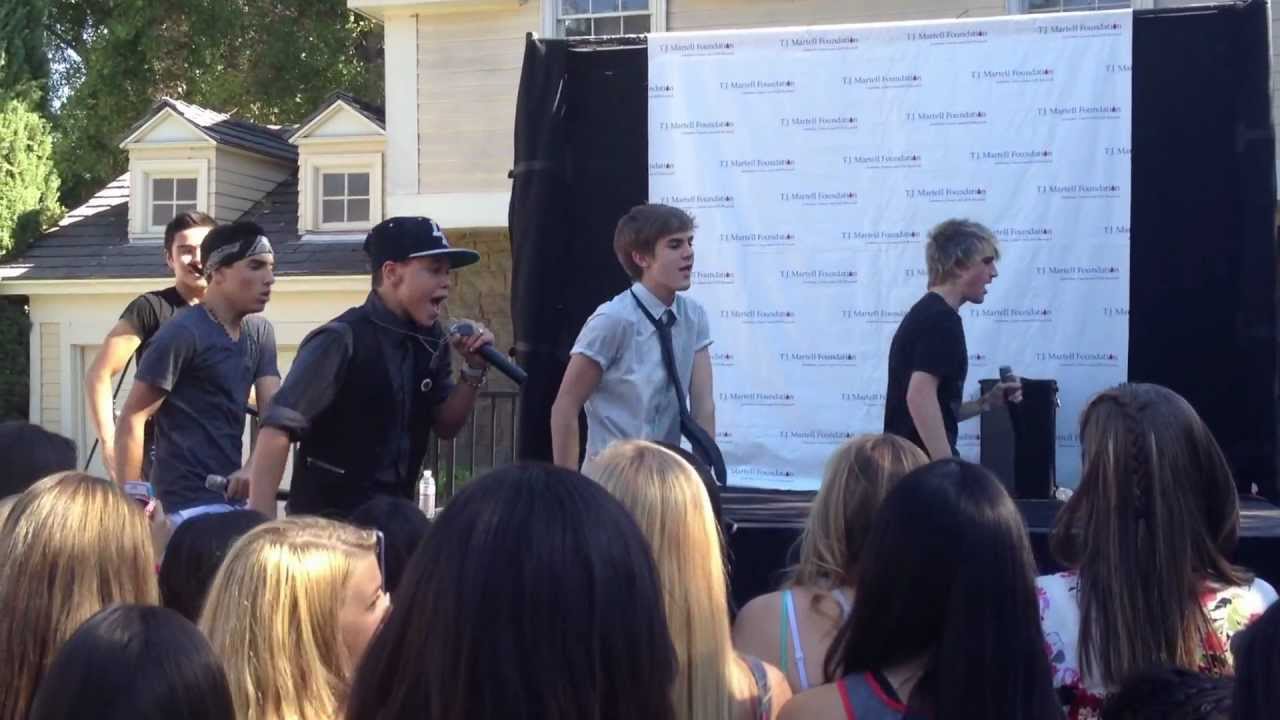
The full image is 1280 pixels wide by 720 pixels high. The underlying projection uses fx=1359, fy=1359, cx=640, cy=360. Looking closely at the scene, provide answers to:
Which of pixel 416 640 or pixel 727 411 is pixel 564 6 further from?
pixel 416 640

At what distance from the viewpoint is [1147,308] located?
584 cm

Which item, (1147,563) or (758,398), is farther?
(758,398)

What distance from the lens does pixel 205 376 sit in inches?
167

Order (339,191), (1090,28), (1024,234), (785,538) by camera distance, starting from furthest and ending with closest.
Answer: (339,191)
(1024,234)
(1090,28)
(785,538)

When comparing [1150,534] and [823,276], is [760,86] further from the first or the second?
[1150,534]

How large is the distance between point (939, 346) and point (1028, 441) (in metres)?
1.31

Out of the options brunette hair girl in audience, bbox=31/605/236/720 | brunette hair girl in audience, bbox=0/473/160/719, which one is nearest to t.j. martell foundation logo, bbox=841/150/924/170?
brunette hair girl in audience, bbox=0/473/160/719

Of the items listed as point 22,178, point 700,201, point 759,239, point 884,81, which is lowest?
point 759,239

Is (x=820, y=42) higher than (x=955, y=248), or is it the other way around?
(x=820, y=42)

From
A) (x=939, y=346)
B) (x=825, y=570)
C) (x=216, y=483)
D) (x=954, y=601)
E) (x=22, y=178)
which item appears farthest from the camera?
(x=22, y=178)

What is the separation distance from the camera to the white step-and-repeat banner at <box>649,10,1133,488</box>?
5.91m

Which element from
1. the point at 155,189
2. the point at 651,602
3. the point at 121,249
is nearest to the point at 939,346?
the point at 651,602

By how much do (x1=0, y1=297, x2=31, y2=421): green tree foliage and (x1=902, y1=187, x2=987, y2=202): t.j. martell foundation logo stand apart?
41.0 ft

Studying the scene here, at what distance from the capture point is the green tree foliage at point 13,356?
15.5 metres
